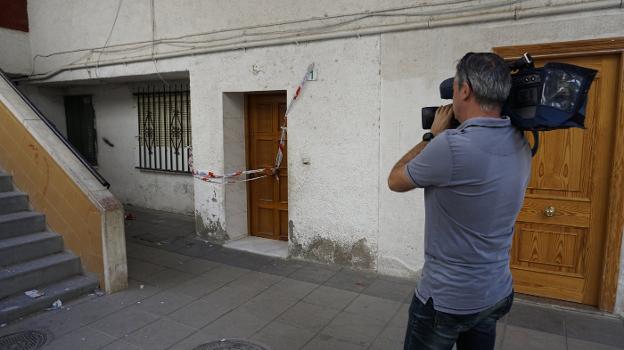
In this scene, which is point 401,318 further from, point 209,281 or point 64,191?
point 64,191

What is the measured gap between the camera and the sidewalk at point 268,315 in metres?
3.70

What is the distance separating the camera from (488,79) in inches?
72.1

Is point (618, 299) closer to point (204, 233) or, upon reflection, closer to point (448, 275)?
point (448, 275)

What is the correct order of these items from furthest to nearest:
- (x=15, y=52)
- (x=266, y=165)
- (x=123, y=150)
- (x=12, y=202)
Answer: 1. (x=123, y=150)
2. (x=15, y=52)
3. (x=266, y=165)
4. (x=12, y=202)

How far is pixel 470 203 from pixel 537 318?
2932 millimetres

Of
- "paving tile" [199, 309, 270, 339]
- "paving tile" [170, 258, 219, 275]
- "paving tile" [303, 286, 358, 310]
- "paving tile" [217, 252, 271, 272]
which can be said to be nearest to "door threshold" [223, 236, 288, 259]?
"paving tile" [217, 252, 271, 272]

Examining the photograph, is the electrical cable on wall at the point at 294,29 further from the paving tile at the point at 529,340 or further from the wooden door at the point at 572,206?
the paving tile at the point at 529,340

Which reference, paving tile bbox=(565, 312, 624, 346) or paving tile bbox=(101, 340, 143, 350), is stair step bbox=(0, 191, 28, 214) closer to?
paving tile bbox=(101, 340, 143, 350)

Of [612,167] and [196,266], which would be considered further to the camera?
[196,266]

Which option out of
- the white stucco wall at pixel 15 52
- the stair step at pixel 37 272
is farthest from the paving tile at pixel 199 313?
the white stucco wall at pixel 15 52

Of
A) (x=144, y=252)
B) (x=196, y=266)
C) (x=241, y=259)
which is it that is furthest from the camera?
(x=144, y=252)

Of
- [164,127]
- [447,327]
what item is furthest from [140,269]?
[447,327]

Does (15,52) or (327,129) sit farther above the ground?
(15,52)

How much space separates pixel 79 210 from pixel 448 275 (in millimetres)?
4119
